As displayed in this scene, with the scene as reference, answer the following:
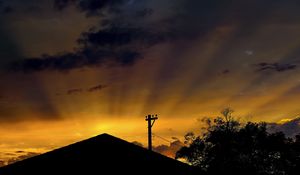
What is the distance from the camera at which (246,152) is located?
44.6 metres

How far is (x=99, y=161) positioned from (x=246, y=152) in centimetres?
3395

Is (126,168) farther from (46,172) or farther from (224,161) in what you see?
(224,161)

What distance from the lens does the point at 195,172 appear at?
46.6ft

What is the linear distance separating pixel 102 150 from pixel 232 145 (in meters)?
33.4

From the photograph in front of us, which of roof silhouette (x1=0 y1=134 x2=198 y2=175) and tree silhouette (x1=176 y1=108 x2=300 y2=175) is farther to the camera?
tree silhouette (x1=176 y1=108 x2=300 y2=175)

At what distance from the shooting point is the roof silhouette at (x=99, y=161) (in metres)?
13.4

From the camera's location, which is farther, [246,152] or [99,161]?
[246,152]

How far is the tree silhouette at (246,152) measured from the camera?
4344 cm

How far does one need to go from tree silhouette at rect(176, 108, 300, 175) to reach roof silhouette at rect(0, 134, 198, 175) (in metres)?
30.1

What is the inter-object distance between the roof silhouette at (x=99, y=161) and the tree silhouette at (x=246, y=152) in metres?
30.1

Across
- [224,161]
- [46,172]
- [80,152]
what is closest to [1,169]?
[46,172]

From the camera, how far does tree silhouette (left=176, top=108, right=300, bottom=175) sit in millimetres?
43438

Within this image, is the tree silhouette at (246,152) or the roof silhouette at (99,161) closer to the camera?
A: the roof silhouette at (99,161)

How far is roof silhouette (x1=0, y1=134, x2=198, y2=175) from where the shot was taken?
1338cm
